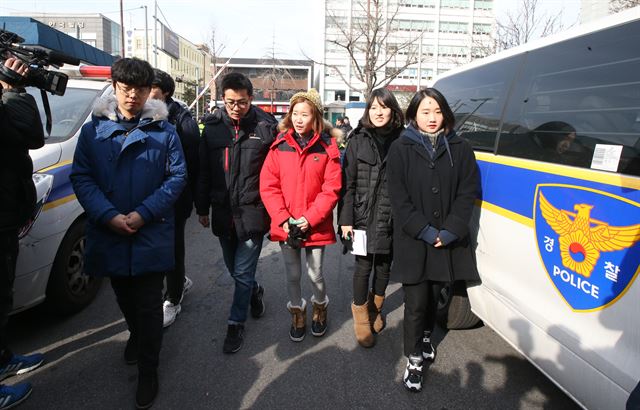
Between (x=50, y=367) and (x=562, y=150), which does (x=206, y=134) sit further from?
(x=562, y=150)

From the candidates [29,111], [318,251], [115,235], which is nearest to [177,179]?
[115,235]

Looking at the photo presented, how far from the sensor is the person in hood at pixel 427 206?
7.23ft

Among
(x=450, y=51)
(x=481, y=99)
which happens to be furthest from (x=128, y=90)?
(x=450, y=51)

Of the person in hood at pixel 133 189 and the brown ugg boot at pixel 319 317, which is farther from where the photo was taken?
the brown ugg boot at pixel 319 317

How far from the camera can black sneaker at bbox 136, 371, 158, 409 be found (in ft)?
7.07

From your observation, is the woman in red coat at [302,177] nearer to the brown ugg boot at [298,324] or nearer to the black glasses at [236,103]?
the black glasses at [236,103]

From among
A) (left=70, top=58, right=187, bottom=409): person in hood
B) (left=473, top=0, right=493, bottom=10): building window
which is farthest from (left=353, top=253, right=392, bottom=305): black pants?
(left=473, top=0, right=493, bottom=10): building window

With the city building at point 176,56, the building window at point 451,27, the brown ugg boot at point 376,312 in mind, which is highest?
the building window at point 451,27

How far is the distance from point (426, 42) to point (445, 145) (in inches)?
2037

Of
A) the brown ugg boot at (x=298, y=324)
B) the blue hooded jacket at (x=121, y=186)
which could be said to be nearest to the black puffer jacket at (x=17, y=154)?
the blue hooded jacket at (x=121, y=186)

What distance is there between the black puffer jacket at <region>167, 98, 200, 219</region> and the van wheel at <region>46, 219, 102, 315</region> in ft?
2.83

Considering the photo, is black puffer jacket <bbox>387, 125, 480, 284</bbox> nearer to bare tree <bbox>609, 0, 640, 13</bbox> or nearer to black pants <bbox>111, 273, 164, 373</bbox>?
black pants <bbox>111, 273, 164, 373</bbox>

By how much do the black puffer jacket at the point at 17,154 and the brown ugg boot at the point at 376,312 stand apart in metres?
2.33

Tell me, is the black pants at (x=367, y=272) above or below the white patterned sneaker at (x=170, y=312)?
above
